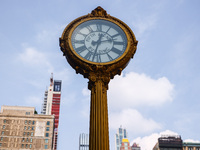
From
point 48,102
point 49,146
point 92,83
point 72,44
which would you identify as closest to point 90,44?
point 72,44

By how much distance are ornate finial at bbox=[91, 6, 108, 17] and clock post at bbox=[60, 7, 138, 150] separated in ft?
0.10

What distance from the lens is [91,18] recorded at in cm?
1054

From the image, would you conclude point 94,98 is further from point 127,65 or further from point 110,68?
point 127,65

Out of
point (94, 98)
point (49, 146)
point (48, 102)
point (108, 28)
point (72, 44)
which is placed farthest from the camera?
point (48, 102)

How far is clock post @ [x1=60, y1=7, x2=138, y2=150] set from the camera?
9.07 meters

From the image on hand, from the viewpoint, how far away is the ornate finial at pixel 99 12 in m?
10.8

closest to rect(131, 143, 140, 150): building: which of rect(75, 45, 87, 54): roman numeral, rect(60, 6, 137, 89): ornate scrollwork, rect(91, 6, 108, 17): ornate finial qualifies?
rect(91, 6, 108, 17): ornate finial

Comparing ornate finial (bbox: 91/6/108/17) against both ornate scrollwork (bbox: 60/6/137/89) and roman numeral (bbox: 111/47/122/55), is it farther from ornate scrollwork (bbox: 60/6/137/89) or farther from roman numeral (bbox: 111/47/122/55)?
roman numeral (bbox: 111/47/122/55)

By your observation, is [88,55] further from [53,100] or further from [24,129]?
[53,100]

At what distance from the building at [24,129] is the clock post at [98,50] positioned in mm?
70479

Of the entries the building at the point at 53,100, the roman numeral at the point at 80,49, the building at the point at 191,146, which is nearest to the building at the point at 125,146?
the building at the point at 53,100

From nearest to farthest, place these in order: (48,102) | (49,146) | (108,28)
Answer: (108,28), (49,146), (48,102)

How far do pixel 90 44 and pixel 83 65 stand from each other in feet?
3.09

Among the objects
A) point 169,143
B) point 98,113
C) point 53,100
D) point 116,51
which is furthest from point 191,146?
point 98,113
